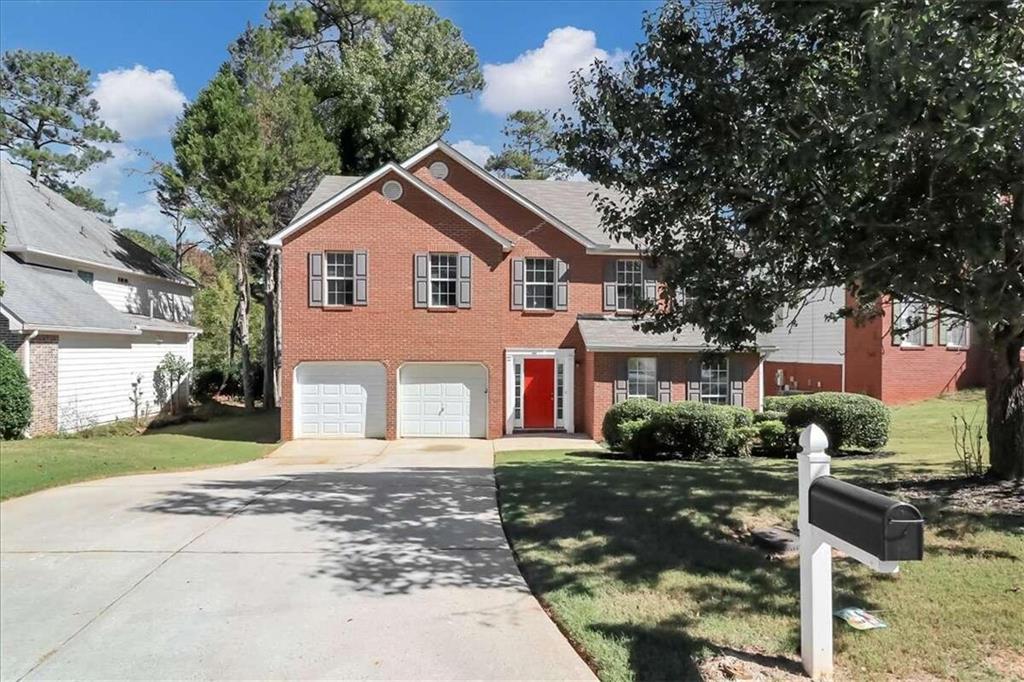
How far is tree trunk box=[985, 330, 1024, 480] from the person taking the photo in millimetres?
7793

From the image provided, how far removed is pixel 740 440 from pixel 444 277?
30.5ft

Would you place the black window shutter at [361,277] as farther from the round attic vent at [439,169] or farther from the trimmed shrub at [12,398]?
the trimmed shrub at [12,398]

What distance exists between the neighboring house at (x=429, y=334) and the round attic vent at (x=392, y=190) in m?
0.03

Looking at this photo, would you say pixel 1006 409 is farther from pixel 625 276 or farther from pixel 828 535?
pixel 625 276

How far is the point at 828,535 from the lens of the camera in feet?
11.8

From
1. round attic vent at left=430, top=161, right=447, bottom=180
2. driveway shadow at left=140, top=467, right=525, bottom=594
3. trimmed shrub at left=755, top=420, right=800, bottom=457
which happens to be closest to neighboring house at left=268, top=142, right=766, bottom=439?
round attic vent at left=430, top=161, right=447, bottom=180

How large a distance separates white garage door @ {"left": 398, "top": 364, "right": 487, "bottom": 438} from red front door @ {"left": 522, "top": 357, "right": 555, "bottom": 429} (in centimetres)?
150

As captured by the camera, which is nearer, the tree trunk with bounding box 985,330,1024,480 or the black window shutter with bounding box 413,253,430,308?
the tree trunk with bounding box 985,330,1024,480

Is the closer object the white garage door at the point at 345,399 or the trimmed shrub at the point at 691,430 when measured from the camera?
the trimmed shrub at the point at 691,430

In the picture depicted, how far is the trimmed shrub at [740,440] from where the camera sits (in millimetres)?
14845

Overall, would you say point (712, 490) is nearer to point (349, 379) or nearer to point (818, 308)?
point (349, 379)

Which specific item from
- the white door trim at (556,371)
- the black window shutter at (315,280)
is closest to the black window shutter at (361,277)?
the black window shutter at (315,280)

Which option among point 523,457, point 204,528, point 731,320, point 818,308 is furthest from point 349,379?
point 818,308

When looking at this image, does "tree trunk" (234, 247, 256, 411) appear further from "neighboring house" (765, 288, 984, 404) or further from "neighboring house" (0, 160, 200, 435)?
"neighboring house" (765, 288, 984, 404)
